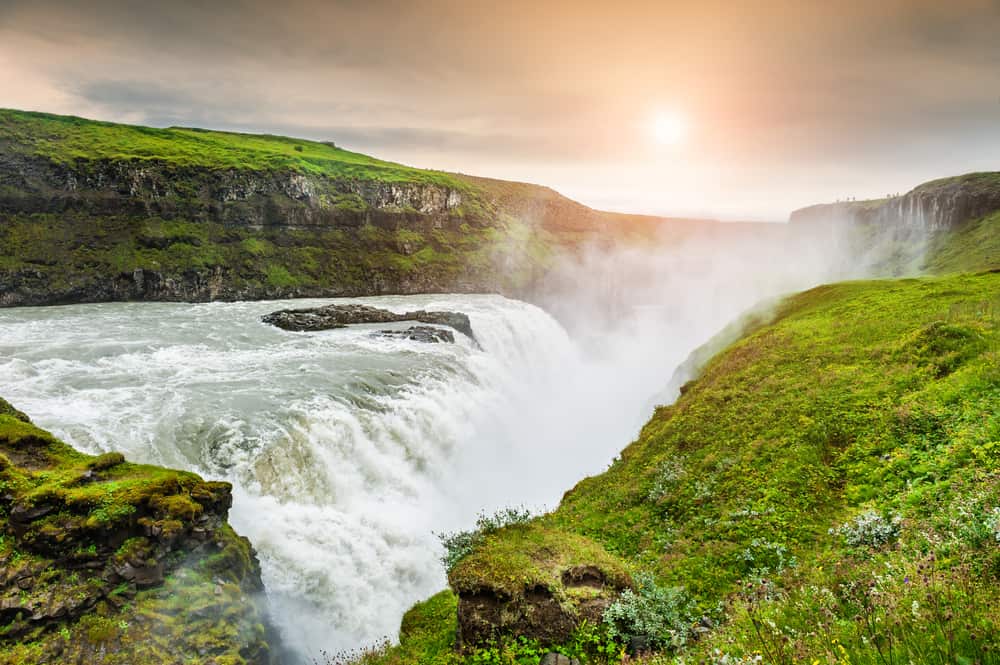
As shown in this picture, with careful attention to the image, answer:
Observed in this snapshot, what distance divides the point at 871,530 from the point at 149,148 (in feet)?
298

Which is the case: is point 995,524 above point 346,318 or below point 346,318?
above

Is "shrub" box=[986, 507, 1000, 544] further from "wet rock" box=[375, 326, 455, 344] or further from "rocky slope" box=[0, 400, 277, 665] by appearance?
"wet rock" box=[375, 326, 455, 344]

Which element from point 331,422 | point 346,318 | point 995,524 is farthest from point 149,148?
point 995,524

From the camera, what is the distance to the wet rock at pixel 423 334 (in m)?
38.9

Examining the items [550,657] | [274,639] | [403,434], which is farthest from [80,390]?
[550,657]

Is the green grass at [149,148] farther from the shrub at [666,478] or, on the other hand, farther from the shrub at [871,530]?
the shrub at [871,530]

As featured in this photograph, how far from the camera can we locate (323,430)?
19.9 meters

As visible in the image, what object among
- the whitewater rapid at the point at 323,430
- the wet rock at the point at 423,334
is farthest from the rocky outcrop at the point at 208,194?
the wet rock at the point at 423,334

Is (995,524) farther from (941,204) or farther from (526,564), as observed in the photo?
(941,204)

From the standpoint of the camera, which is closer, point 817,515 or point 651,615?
point 651,615

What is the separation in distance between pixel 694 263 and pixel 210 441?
131599 mm

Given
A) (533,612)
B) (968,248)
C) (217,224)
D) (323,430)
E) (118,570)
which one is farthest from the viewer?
(217,224)

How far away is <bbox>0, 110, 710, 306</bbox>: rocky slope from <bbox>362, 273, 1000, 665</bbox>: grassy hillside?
59.5m

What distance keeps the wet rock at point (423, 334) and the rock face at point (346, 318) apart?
2.58 ft
